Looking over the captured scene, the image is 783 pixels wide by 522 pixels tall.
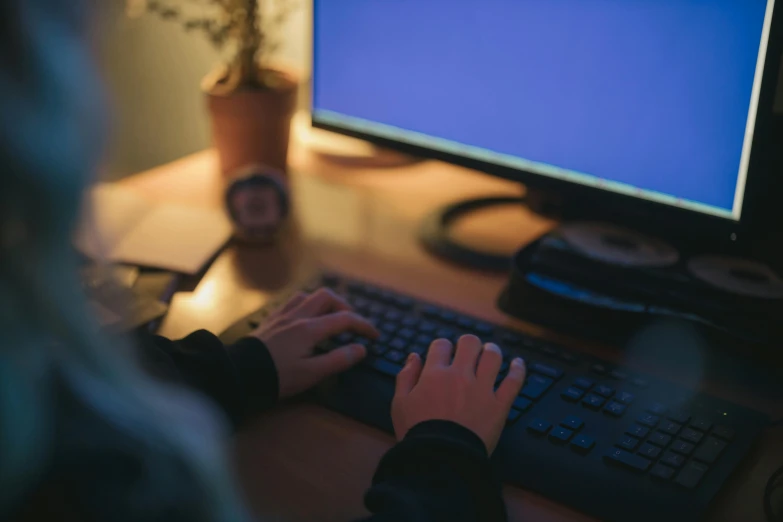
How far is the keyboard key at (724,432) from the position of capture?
25.5 inches

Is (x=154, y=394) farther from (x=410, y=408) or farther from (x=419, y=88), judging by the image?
(x=419, y=88)

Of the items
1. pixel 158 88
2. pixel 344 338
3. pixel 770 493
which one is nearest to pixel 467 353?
pixel 344 338

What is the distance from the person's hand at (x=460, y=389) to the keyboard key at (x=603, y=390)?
0.06 m

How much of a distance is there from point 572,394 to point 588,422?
33 millimetres

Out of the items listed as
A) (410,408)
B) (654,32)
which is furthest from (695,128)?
(410,408)

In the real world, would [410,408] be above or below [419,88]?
below

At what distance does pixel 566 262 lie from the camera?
846 millimetres

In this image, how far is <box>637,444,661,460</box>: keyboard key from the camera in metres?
0.62

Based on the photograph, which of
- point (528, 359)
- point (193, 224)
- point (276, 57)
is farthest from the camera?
point (276, 57)

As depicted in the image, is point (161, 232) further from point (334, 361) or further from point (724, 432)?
point (724, 432)

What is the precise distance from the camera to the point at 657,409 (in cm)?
67

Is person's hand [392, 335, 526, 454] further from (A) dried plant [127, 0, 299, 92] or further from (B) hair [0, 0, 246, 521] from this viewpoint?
(A) dried plant [127, 0, 299, 92]

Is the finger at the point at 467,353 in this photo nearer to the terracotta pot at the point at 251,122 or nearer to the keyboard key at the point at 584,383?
the keyboard key at the point at 584,383

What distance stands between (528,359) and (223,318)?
0.97 feet
